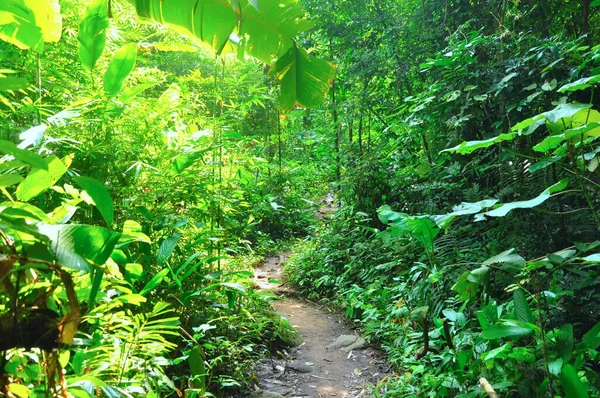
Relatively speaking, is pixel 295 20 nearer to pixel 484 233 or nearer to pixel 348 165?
pixel 484 233

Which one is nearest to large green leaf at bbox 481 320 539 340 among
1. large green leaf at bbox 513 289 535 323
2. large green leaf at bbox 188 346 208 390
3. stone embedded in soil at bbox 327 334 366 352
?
large green leaf at bbox 513 289 535 323

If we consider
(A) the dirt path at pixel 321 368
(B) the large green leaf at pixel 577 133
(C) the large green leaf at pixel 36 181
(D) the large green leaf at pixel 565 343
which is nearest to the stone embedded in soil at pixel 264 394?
(A) the dirt path at pixel 321 368

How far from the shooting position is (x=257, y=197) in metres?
8.53

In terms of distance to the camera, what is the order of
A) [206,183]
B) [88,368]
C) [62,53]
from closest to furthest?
[88,368] → [62,53] → [206,183]

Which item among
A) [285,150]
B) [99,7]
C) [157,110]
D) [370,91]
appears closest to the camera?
[99,7]

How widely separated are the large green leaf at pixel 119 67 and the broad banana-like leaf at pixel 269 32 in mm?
264

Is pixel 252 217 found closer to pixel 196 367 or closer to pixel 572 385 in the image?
pixel 196 367

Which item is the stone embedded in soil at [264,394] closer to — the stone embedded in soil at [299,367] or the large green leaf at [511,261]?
the stone embedded in soil at [299,367]

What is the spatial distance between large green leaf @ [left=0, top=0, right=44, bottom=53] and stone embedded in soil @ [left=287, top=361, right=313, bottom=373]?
3158mm

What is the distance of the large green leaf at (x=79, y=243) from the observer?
1.08 m

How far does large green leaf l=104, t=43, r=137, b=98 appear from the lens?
7.60 ft

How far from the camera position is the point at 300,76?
2352 mm

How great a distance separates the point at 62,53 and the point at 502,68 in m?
3.72

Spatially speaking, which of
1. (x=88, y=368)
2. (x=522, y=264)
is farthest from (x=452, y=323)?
(x=88, y=368)
